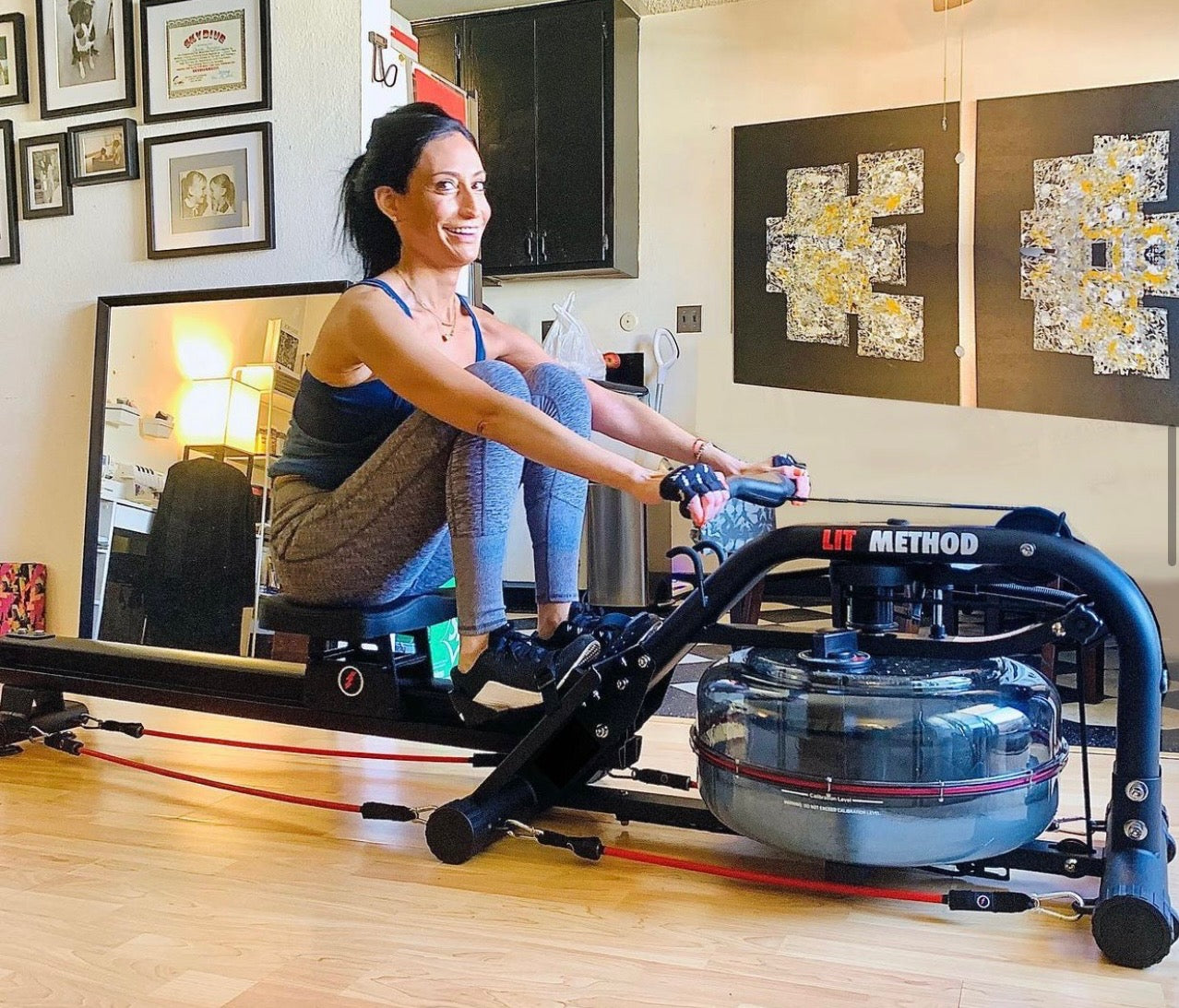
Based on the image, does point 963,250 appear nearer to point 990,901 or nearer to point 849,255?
point 849,255

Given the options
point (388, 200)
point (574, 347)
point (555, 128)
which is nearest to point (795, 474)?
point (388, 200)

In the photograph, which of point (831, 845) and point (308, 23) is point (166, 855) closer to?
point (831, 845)

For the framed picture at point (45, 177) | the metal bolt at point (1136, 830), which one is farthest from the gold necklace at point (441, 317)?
the framed picture at point (45, 177)

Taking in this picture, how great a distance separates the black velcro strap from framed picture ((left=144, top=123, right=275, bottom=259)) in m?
1.78

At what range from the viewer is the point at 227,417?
264cm

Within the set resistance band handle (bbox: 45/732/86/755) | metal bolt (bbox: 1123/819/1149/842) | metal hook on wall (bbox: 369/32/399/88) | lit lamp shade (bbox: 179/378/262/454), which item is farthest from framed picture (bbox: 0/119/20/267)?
metal bolt (bbox: 1123/819/1149/842)

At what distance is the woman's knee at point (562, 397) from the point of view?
146cm

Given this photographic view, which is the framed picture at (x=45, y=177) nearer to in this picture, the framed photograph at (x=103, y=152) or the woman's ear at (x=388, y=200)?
the framed photograph at (x=103, y=152)

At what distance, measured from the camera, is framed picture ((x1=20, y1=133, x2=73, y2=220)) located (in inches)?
110

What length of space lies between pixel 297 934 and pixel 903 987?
24.9 inches

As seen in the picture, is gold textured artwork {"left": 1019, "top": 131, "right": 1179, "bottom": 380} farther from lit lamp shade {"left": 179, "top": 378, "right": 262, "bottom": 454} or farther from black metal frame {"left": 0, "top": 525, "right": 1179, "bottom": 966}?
black metal frame {"left": 0, "top": 525, "right": 1179, "bottom": 966}

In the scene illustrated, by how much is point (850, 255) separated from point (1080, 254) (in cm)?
80

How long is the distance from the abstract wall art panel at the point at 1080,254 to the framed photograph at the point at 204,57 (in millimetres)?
2571

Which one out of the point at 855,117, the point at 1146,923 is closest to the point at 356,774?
the point at 1146,923
